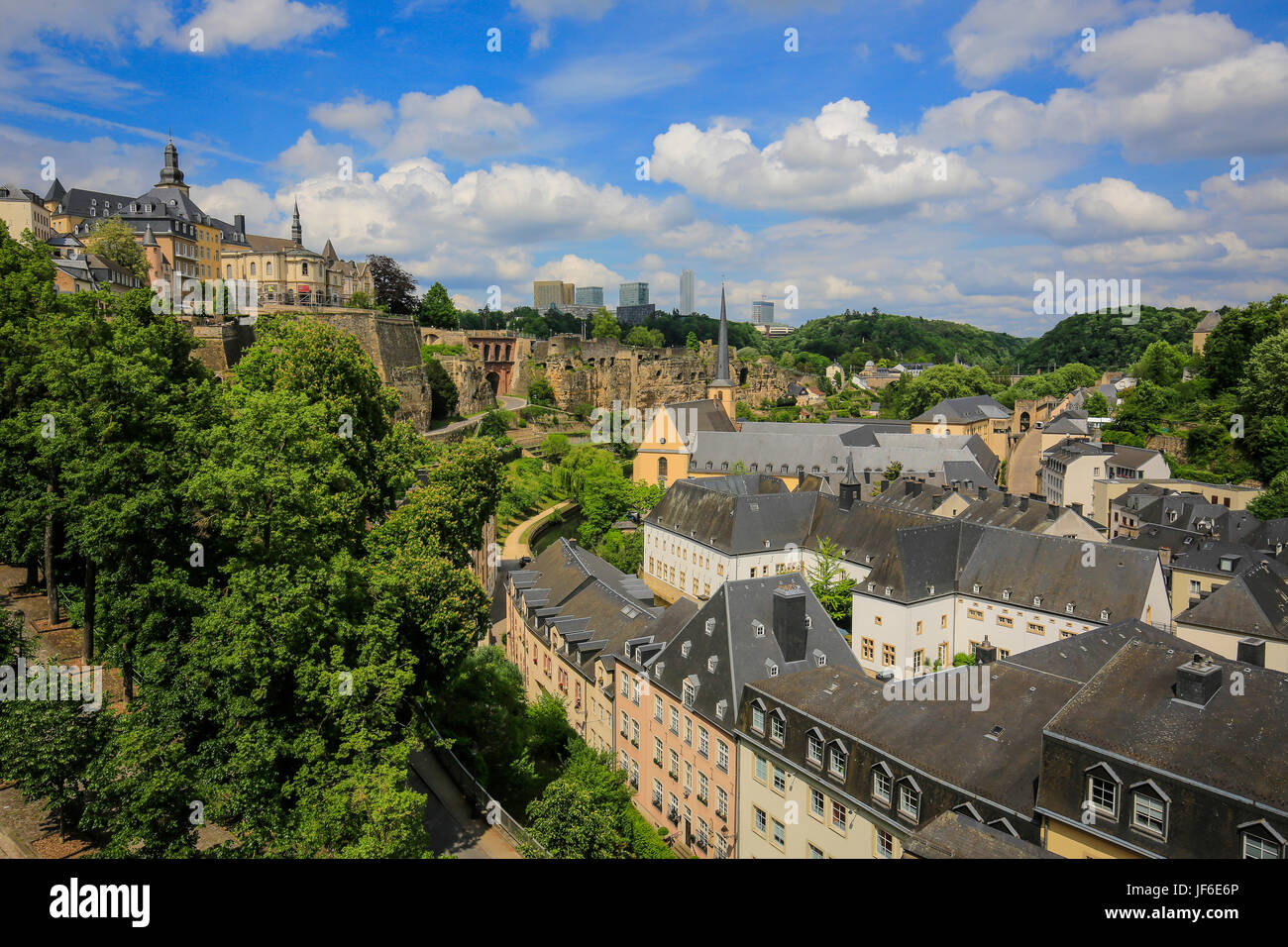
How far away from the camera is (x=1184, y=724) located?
39.4 ft

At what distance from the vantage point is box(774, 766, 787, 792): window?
17.1 meters

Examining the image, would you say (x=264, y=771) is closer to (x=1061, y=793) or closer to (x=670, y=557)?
(x=1061, y=793)

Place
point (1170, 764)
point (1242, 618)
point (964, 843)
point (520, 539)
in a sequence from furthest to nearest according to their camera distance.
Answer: point (520, 539)
point (1242, 618)
point (1170, 764)
point (964, 843)

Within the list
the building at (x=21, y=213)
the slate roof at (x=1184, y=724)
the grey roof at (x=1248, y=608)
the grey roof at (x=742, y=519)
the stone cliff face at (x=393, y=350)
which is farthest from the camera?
the building at (x=21, y=213)

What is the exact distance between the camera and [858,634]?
31.4 metres

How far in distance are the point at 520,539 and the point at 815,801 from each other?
3677 cm

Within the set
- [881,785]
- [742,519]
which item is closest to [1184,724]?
[881,785]

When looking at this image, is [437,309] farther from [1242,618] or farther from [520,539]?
[1242,618]

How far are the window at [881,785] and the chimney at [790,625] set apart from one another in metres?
5.56

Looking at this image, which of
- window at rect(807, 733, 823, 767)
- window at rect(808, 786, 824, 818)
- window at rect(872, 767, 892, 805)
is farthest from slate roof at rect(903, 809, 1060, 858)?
window at rect(808, 786, 824, 818)

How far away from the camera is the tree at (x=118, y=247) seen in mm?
45312

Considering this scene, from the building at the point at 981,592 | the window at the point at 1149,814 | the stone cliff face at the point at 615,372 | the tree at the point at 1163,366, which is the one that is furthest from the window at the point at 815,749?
the stone cliff face at the point at 615,372

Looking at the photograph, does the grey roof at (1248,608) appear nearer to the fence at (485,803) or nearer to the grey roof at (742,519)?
the grey roof at (742,519)
